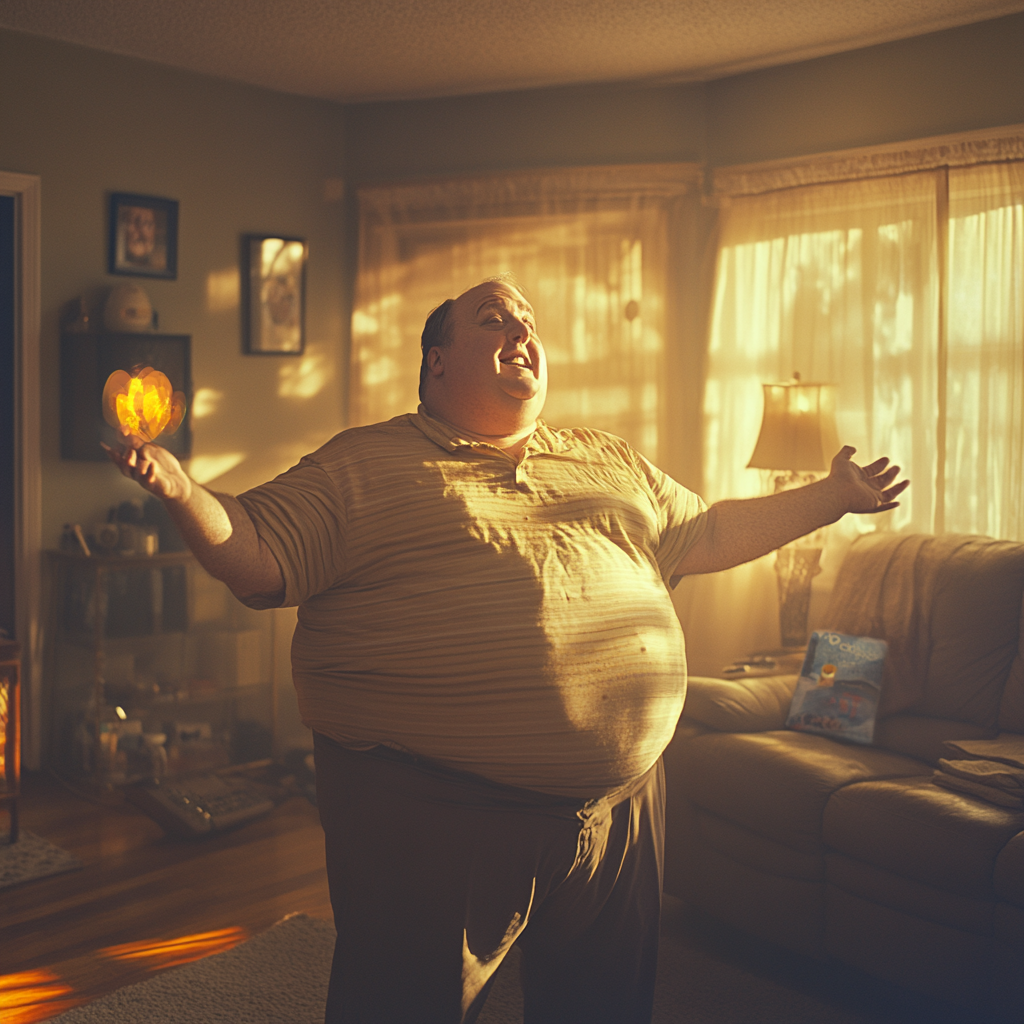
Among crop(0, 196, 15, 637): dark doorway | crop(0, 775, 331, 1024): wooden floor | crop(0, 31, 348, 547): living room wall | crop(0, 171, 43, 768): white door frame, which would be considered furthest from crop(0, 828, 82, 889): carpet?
crop(0, 31, 348, 547): living room wall

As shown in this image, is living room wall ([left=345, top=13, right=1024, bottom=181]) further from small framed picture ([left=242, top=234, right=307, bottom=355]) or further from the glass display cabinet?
the glass display cabinet

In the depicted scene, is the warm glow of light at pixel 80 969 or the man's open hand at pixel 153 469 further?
the warm glow of light at pixel 80 969

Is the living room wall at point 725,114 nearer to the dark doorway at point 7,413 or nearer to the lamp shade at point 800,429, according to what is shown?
the lamp shade at point 800,429

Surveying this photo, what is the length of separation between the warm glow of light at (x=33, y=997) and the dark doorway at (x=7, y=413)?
1678 mm

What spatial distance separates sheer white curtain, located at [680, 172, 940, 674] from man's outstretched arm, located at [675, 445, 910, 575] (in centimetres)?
189

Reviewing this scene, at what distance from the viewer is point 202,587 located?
13.7 ft

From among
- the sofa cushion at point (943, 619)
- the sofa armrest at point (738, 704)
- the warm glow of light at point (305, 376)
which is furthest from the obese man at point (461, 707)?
the warm glow of light at point (305, 376)

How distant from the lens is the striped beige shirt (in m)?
1.44

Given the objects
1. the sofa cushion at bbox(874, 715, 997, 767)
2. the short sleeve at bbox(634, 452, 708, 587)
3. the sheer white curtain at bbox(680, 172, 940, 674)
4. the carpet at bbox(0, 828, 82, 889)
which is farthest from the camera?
the sheer white curtain at bbox(680, 172, 940, 674)

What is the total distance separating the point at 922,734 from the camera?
114 inches

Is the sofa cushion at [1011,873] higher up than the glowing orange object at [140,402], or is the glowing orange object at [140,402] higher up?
the glowing orange object at [140,402]

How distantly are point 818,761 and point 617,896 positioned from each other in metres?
1.24

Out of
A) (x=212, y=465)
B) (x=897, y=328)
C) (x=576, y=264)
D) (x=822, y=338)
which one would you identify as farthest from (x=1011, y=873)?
(x=212, y=465)

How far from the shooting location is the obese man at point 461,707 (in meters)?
1.44
